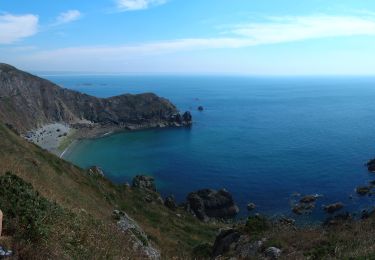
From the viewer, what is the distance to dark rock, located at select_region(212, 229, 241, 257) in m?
23.7

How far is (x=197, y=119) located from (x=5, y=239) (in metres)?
166

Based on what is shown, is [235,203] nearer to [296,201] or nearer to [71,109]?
[296,201]

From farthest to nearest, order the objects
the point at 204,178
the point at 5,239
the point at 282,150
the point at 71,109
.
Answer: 1. the point at 71,109
2. the point at 282,150
3. the point at 204,178
4. the point at 5,239

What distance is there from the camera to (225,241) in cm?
2508

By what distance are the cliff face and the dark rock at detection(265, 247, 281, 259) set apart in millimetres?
135819

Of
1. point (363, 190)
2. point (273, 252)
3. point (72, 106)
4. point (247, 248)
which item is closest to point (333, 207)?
point (363, 190)

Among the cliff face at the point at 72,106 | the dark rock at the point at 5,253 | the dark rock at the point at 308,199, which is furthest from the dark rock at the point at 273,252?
the cliff face at the point at 72,106

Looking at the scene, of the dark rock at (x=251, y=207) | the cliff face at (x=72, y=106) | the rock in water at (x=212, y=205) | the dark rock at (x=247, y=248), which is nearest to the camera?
the dark rock at (x=247, y=248)

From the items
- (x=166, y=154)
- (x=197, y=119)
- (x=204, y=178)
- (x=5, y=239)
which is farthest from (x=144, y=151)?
(x=5, y=239)

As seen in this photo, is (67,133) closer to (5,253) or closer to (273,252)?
(273,252)

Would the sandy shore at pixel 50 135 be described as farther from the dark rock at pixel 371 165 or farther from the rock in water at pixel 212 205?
the dark rock at pixel 371 165

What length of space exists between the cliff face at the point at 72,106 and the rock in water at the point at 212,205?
91012mm

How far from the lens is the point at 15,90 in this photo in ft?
506

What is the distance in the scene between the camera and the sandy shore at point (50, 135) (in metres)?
118
